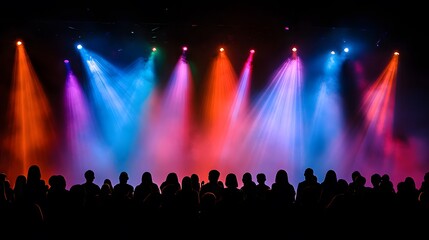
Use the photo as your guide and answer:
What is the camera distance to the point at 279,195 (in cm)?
462

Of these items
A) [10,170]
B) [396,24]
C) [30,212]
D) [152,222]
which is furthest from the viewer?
[10,170]

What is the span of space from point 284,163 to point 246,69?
3.41 metres

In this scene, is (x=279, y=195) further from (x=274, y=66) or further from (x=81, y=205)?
(x=274, y=66)

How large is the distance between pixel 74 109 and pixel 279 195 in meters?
10.5

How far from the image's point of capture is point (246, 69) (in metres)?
13.7

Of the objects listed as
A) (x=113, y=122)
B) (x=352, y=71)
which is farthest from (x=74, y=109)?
(x=352, y=71)

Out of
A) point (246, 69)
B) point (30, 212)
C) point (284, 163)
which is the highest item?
point (246, 69)

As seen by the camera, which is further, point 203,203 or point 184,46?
point 184,46

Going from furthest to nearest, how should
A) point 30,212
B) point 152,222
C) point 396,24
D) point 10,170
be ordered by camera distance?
point 10,170 < point 396,24 < point 152,222 < point 30,212

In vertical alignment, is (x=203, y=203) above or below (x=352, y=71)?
below

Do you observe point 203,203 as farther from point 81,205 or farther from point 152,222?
point 81,205

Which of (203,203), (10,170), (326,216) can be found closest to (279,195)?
(326,216)

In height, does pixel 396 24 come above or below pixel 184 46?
above

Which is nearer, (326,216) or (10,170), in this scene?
(326,216)
